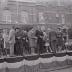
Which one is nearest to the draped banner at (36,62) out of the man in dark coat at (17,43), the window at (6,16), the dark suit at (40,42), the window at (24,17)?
the dark suit at (40,42)

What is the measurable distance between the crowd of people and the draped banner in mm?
847

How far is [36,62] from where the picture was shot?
567 centimetres

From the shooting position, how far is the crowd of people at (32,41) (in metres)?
7.03

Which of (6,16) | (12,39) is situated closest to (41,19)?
(6,16)

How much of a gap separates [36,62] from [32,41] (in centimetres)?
197

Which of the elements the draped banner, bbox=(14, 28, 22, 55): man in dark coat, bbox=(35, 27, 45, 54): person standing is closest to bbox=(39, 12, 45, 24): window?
bbox=(35, 27, 45, 54): person standing

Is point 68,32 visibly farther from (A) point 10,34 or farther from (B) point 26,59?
(B) point 26,59

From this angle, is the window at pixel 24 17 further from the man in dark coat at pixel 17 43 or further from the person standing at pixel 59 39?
the person standing at pixel 59 39

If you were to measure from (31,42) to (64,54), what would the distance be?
1.64m

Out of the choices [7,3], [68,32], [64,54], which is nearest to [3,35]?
[7,3]

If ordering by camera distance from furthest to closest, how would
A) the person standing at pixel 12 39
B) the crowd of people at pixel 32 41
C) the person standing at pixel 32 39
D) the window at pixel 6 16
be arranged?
the window at pixel 6 16
the person standing at pixel 32 39
the crowd of people at pixel 32 41
the person standing at pixel 12 39

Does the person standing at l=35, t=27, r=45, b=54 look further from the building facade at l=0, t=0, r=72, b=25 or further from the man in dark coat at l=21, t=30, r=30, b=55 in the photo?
the building facade at l=0, t=0, r=72, b=25

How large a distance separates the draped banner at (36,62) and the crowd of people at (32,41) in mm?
847

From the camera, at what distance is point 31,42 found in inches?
298
